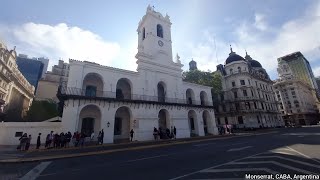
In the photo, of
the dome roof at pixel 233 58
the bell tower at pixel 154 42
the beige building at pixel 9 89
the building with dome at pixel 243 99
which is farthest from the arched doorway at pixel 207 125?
the beige building at pixel 9 89

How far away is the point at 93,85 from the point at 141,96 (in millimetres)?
6810

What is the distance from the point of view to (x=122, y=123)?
82.0 feet

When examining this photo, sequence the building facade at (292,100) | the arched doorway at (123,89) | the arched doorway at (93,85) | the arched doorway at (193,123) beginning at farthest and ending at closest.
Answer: the building facade at (292,100)
the arched doorway at (193,123)
the arched doorway at (123,89)
the arched doorway at (93,85)

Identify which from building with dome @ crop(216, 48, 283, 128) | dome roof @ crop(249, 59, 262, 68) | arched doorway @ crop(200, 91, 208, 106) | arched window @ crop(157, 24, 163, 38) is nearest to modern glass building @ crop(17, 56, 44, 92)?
arched window @ crop(157, 24, 163, 38)

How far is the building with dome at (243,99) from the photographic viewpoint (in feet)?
147

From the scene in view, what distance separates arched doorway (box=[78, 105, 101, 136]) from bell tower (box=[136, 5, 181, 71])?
8884 millimetres

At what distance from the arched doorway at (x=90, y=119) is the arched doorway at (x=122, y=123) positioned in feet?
9.03

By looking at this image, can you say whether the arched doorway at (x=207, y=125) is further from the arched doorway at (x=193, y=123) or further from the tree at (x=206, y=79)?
the tree at (x=206, y=79)

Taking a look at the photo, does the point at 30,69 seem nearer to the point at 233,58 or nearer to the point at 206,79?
the point at 206,79

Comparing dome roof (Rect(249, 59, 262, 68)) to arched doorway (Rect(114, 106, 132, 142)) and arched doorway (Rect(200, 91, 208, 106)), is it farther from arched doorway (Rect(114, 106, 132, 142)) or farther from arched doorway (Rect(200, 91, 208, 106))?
arched doorway (Rect(114, 106, 132, 142))

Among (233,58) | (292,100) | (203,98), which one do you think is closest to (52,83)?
(203,98)

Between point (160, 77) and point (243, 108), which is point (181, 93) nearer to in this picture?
point (160, 77)

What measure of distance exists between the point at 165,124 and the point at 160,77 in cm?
766

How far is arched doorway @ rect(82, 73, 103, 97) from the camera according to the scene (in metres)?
23.8
